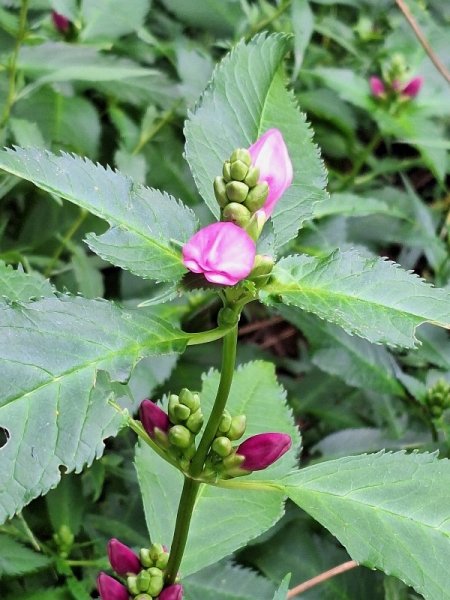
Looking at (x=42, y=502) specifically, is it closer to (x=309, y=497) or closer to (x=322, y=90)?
(x=309, y=497)

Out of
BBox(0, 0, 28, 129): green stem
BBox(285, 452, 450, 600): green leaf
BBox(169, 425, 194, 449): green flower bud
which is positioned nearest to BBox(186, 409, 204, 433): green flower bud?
BBox(169, 425, 194, 449): green flower bud

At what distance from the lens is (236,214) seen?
2.10 feet

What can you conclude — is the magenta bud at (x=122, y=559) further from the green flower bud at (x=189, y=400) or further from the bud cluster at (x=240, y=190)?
the bud cluster at (x=240, y=190)

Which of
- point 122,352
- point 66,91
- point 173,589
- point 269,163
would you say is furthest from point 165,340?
point 66,91

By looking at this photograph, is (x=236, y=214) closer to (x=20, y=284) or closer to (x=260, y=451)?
(x=260, y=451)

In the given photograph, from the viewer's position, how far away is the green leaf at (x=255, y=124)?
75 centimetres

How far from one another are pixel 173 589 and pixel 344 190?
4.31 ft

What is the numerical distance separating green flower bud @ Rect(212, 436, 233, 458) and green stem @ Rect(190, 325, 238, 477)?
0.01 metres

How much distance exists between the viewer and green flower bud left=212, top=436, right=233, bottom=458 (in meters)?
0.74

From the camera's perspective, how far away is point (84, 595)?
3.54 feet

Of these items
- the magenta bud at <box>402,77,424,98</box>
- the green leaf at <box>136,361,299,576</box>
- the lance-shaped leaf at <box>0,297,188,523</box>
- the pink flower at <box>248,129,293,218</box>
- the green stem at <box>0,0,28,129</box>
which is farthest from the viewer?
the magenta bud at <box>402,77,424,98</box>

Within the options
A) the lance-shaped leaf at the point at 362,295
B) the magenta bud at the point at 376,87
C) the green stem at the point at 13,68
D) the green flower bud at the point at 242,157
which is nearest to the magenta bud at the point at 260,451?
the lance-shaped leaf at the point at 362,295

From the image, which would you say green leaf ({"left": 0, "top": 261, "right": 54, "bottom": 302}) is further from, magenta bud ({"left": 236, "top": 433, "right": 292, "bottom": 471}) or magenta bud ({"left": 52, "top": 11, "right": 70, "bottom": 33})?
magenta bud ({"left": 52, "top": 11, "right": 70, "bottom": 33})

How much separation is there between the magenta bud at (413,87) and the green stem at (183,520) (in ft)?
4.57
